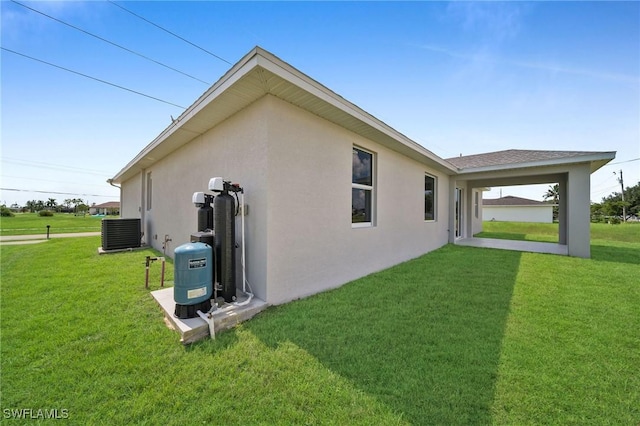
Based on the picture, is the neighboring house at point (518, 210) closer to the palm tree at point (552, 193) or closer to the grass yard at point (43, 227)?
the palm tree at point (552, 193)

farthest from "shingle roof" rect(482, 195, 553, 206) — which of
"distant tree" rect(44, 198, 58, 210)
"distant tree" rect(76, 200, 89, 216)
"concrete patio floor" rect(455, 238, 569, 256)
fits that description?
"distant tree" rect(44, 198, 58, 210)

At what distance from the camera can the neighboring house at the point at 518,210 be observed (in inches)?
982

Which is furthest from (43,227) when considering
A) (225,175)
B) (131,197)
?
(225,175)

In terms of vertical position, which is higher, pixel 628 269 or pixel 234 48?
pixel 234 48

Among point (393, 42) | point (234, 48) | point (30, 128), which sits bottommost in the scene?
point (30, 128)

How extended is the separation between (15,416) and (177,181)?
17.3 feet

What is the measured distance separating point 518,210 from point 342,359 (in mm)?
31894

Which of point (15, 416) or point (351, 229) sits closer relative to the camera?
point (15, 416)

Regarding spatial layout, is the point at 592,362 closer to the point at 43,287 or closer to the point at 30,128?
the point at 43,287

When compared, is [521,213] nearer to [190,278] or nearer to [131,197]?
[190,278]

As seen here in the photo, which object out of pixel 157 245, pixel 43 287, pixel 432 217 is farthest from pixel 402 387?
pixel 157 245

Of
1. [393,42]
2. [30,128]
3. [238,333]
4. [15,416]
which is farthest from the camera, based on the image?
[30,128]

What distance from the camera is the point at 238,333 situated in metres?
2.64

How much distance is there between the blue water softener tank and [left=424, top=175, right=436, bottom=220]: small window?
22.1ft
